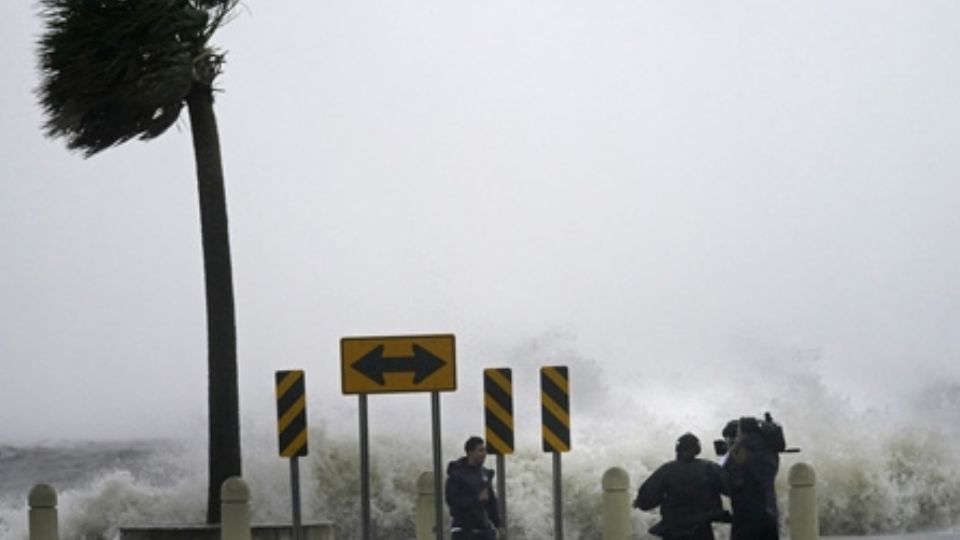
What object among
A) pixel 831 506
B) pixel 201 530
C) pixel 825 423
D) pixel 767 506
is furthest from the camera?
pixel 825 423

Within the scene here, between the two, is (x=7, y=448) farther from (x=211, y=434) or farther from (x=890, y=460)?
(x=211, y=434)

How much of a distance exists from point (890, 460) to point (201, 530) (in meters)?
20.0

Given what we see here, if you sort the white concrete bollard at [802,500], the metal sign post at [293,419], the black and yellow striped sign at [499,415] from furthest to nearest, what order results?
the white concrete bollard at [802,500], the black and yellow striped sign at [499,415], the metal sign post at [293,419]

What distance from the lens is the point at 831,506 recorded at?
42.9 m

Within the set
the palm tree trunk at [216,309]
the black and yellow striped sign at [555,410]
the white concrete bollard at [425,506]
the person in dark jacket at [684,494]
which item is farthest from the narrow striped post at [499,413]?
the palm tree trunk at [216,309]

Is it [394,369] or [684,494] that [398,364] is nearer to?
[394,369]

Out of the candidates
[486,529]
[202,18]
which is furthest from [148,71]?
[486,529]

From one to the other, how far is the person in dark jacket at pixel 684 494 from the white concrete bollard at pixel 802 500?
13.9 feet

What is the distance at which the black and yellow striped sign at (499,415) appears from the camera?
24766mm

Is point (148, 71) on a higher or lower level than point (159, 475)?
higher

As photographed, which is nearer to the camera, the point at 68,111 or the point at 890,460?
the point at 68,111

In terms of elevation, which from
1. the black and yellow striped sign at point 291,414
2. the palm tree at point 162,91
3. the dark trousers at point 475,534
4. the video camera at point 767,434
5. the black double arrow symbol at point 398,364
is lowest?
the dark trousers at point 475,534

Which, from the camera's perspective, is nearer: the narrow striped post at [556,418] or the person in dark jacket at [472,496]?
the person in dark jacket at [472,496]

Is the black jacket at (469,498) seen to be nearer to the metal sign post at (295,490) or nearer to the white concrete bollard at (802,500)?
the metal sign post at (295,490)
